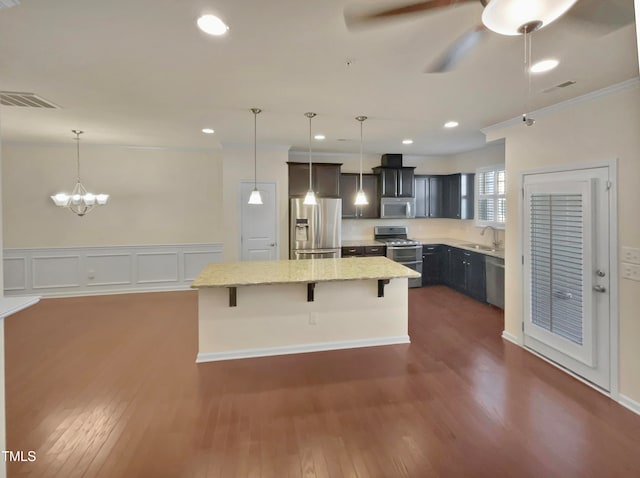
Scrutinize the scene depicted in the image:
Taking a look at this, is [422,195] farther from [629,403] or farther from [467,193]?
[629,403]

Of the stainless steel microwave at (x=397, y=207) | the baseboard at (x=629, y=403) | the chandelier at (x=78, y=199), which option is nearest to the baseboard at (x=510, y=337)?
the baseboard at (x=629, y=403)

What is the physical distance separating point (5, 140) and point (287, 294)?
17.2 ft

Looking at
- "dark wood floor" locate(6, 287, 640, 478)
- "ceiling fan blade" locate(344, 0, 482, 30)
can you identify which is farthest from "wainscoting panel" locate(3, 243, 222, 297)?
"ceiling fan blade" locate(344, 0, 482, 30)

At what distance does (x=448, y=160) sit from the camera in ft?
21.7

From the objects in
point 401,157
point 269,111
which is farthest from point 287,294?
point 401,157

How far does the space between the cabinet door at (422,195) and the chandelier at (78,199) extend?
5.54 metres

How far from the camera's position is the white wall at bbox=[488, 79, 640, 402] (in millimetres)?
2430

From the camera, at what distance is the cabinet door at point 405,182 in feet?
20.0

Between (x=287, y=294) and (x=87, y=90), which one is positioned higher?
(x=87, y=90)

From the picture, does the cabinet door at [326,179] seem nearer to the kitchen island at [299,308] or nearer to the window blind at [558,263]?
the kitchen island at [299,308]

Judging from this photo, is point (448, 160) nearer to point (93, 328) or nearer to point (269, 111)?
point (269, 111)

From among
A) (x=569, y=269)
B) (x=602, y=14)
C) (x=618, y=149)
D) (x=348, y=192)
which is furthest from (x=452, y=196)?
(x=602, y=14)

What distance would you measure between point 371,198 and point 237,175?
8.61 ft

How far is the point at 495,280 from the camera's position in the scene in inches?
184
